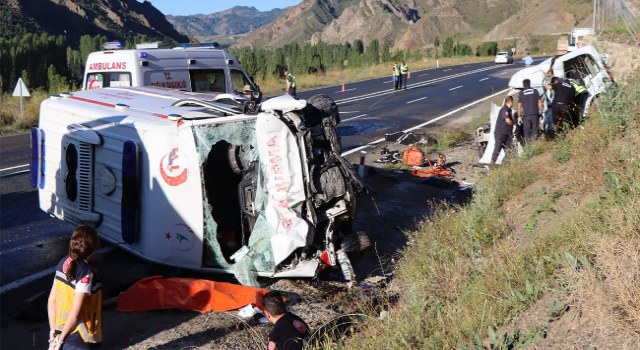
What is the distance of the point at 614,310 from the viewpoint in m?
3.64

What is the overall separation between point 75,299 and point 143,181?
278cm

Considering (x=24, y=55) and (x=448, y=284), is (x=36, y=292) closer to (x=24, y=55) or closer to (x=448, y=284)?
(x=448, y=284)

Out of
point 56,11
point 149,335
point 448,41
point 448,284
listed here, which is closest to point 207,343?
point 149,335

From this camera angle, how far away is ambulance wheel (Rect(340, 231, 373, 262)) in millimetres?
6172

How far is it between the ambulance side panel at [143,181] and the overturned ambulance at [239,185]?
0.04ft

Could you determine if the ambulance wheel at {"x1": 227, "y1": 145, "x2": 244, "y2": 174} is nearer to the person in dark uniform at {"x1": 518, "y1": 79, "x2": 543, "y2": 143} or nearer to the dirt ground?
the dirt ground

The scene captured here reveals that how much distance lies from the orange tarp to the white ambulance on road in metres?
A: 6.14

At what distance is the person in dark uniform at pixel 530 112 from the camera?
11.0 meters

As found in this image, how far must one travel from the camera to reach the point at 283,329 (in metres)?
3.93

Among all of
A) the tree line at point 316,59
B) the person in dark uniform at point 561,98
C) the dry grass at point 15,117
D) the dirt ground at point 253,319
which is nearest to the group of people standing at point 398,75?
the tree line at point 316,59

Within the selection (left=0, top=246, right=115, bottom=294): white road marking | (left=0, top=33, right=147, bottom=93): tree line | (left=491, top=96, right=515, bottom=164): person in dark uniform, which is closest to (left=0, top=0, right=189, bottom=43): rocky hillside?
(left=0, top=33, right=147, bottom=93): tree line

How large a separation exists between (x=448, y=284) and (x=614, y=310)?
5.57ft

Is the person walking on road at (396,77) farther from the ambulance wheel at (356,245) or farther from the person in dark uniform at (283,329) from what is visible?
the person in dark uniform at (283,329)

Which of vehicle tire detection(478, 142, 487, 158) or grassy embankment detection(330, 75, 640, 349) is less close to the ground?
vehicle tire detection(478, 142, 487, 158)
